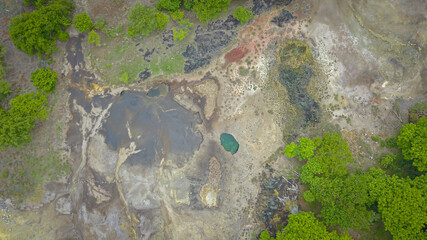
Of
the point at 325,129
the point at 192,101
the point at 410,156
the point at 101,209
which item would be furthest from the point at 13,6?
the point at 410,156

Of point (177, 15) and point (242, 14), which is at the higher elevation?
point (242, 14)

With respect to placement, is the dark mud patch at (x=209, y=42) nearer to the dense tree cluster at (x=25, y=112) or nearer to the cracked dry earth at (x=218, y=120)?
the cracked dry earth at (x=218, y=120)

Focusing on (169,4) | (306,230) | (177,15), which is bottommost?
(306,230)

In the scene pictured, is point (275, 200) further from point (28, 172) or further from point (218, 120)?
point (28, 172)

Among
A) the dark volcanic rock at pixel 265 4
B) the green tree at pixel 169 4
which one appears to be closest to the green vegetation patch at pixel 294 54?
the dark volcanic rock at pixel 265 4

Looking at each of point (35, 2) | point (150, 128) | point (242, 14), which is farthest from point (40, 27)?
point (242, 14)

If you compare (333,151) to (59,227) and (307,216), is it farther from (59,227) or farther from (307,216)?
(59,227)

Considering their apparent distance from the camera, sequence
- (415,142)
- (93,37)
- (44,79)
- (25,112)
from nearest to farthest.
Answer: (415,142)
(25,112)
(44,79)
(93,37)
